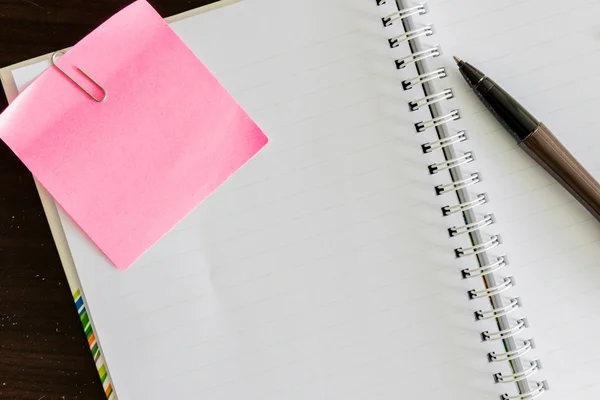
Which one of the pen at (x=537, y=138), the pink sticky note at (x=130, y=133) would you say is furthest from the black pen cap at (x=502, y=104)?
the pink sticky note at (x=130, y=133)

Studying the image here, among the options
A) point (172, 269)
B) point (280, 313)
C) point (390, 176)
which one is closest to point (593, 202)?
point (390, 176)

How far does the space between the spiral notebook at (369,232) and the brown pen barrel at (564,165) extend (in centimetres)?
3

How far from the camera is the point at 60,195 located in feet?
1.88

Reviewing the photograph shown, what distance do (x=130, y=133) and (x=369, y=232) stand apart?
0.28 m

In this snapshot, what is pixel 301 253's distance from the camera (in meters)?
0.58

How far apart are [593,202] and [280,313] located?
0.34m

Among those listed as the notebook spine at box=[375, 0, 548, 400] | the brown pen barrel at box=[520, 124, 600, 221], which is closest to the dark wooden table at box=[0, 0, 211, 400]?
the notebook spine at box=[375, 0, 548, 400]

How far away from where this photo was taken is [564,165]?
0.55 meters

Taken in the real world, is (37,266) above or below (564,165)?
above

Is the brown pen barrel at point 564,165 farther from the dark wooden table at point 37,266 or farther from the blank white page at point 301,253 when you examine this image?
the dark wooden table at point 37,266

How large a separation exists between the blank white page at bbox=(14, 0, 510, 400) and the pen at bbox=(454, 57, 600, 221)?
0.07 metres

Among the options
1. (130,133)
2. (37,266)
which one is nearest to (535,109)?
(130,133)

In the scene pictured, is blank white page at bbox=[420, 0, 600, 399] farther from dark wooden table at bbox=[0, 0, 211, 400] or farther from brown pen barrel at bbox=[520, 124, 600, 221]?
dark wooden table at bbox=[0, 0, 211, 400]

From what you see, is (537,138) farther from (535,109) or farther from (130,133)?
(130,133)
